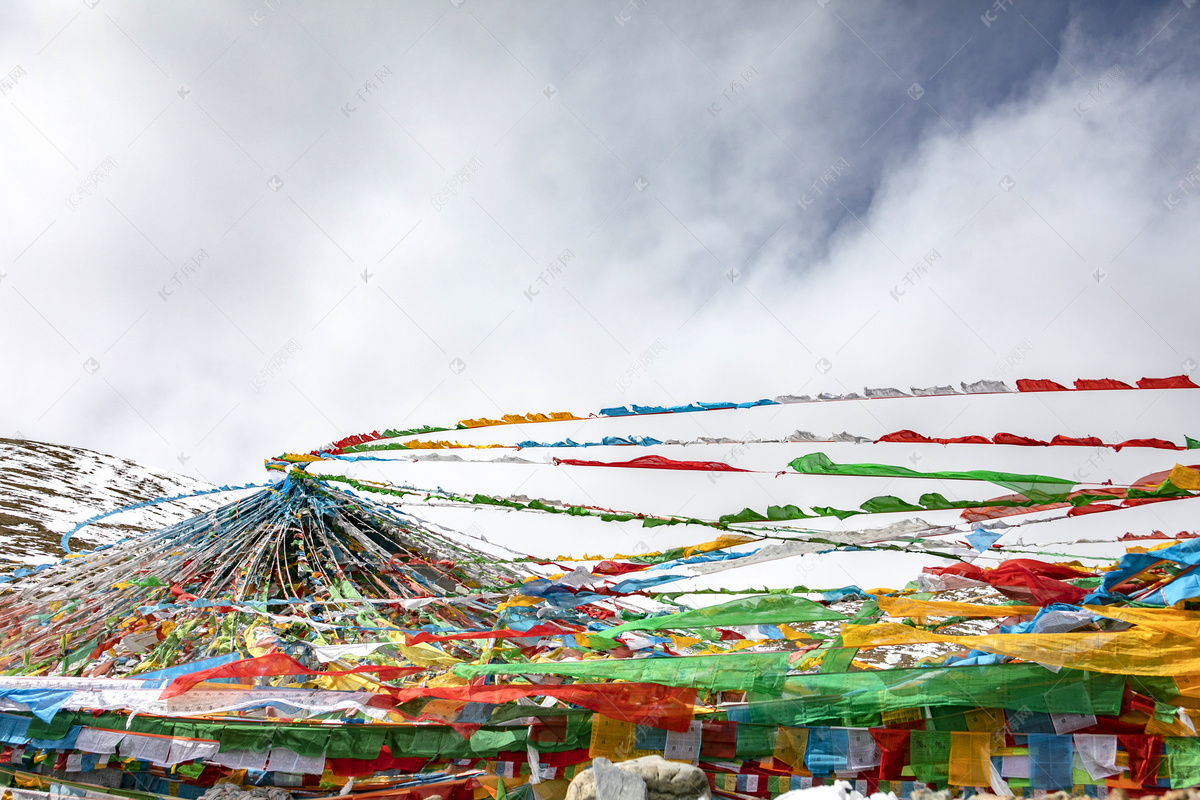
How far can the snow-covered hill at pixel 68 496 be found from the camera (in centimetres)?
1073

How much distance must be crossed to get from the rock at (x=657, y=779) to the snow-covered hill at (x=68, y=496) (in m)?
10.2

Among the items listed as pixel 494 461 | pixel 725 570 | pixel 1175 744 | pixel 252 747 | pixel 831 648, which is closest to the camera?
pixel 1175 744

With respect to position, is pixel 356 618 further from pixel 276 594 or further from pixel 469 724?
pixel 469 724

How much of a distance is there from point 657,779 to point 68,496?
1644 cm

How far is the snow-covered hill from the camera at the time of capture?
10734mm

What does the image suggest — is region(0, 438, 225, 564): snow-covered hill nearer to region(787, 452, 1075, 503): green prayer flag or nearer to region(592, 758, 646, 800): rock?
region(592, 758, 646, 800): rock

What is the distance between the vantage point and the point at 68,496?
1423 cm

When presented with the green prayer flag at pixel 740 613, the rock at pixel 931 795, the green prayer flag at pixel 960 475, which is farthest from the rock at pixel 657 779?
the green prayer flag at pixel 960 475

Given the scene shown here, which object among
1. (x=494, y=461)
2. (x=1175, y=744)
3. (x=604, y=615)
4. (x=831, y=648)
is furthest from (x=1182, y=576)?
(x=494, y=461)

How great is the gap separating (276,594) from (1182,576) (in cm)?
641

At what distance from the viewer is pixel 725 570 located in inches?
153

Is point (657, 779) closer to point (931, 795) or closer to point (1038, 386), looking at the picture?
point (931, 795)

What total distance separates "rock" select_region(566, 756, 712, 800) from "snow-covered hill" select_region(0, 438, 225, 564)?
33.6ft

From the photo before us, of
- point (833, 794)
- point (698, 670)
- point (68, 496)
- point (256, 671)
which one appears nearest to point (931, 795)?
point (833, 794)
